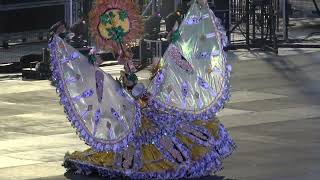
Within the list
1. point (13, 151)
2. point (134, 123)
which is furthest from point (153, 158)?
point (13, 151)

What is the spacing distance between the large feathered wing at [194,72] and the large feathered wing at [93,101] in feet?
1.15

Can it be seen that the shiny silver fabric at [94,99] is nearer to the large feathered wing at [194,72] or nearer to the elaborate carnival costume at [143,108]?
the elaborate carnival costume at [143,108]

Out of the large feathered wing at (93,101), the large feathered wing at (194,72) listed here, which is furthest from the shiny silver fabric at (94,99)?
the large feathered wing at (194,72)

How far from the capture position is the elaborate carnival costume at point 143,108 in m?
9.77

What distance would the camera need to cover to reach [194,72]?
33.7 feet

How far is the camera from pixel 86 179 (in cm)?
1004

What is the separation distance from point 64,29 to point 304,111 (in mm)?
5413

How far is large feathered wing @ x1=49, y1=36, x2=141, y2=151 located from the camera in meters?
9.73

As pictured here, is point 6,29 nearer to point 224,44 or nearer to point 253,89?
point 253,89

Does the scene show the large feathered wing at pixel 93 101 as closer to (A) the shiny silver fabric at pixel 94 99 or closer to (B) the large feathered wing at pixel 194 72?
(A) the shiny silver fabric at pixel 94 99

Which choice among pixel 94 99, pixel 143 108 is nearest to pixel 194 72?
pixel 143 108

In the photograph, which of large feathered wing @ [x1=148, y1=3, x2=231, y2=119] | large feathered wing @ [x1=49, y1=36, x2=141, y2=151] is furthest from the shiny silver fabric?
large feathered wing @ [x1=148, y1=3, x2=231, y2=119]

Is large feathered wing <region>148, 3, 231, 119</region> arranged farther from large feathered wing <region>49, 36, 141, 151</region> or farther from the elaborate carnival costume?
large feathered wing <region>49, 36, 141, 151</region>

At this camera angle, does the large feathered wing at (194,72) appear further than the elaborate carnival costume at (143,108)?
Yes
